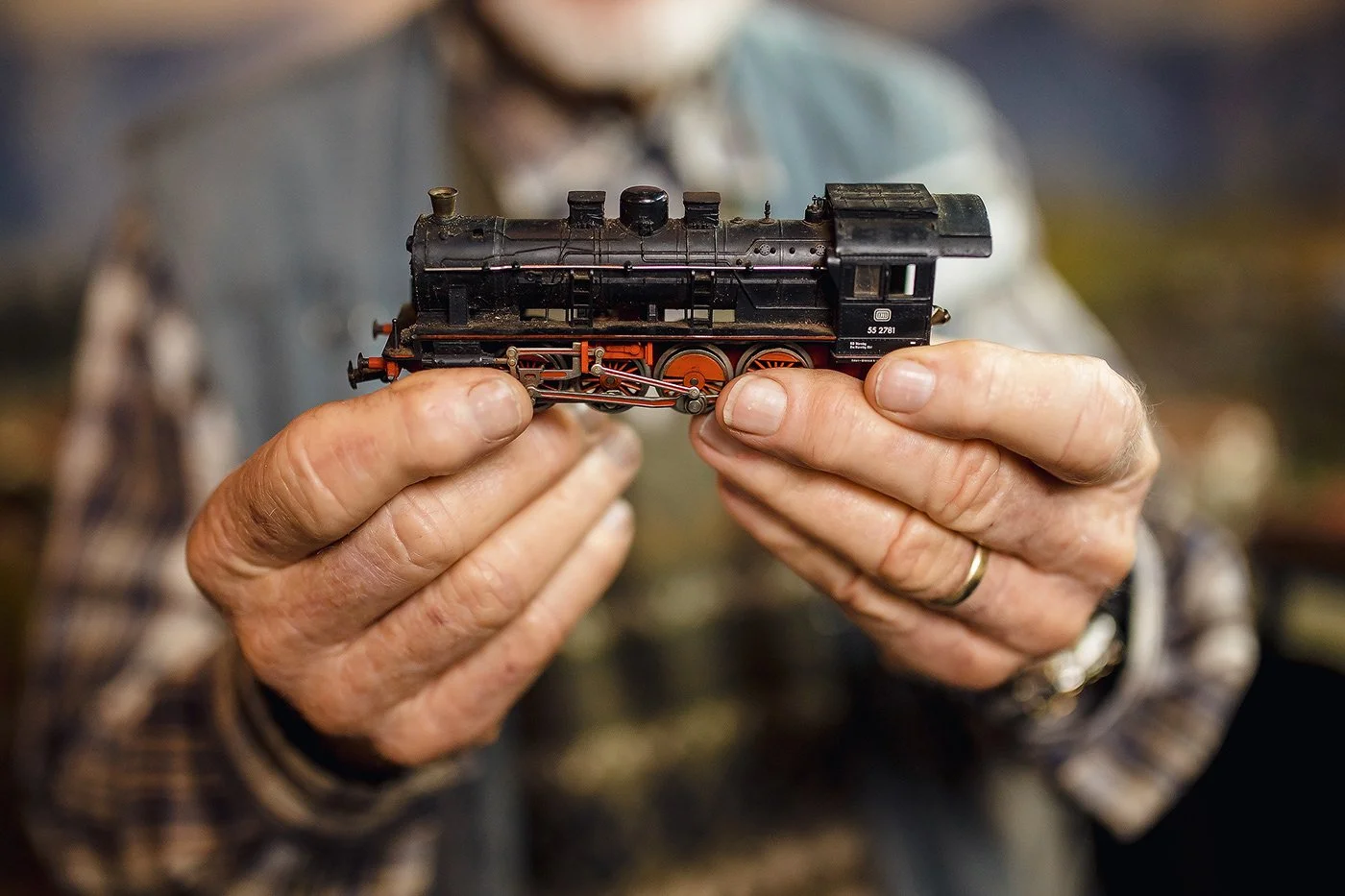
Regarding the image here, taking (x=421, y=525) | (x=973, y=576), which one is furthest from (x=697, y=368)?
(x=973, y=576)

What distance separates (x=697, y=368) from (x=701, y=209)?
1.56 feet

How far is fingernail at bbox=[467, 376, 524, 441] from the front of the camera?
7.56ft

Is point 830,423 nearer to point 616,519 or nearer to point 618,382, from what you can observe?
point 618,382

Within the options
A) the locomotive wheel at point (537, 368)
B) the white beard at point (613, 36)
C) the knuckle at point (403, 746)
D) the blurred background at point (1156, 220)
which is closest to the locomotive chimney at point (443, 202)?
the locomotive wheel at point (537, 368)

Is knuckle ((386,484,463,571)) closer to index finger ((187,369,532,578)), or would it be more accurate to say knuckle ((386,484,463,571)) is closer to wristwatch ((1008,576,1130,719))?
index finger ((187,369,532,578))

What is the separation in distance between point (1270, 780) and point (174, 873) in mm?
5353

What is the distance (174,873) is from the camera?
3.84 meters

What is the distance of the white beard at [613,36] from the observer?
4.36 metres

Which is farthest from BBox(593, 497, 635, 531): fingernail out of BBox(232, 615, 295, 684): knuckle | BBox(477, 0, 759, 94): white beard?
BBox(477, 0, 759, 94): white beard

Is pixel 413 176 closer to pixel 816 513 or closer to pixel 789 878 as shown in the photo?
pixel 816 513

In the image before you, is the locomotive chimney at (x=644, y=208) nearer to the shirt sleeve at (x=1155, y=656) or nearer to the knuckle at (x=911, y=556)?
the knuckle at (x=911, y=556)

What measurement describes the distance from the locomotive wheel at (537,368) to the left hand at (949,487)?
0.45 meters

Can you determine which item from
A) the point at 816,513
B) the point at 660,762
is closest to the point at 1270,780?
the point at 660,762

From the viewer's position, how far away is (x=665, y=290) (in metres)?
2.70
